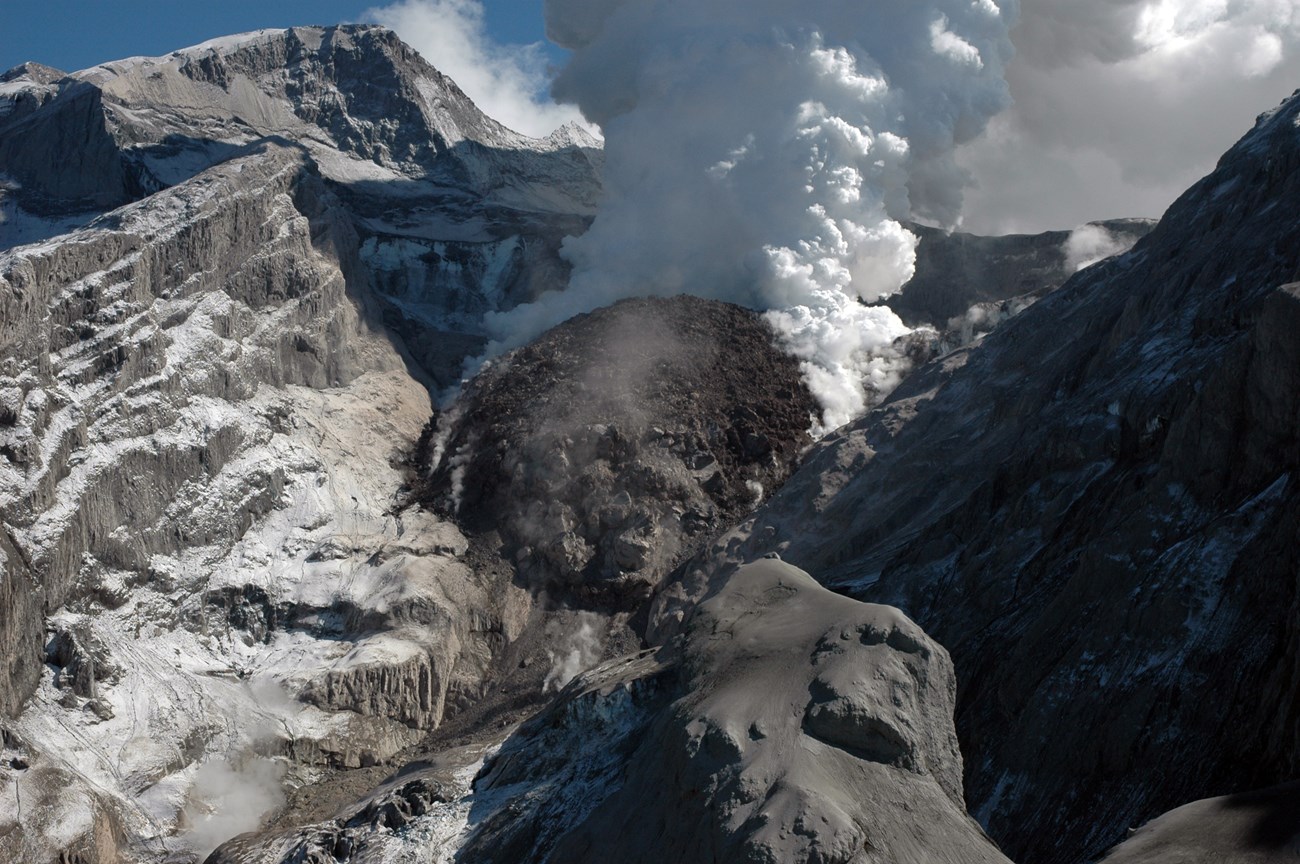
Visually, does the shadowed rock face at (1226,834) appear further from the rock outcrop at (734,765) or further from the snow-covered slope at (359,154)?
the snow-covered slope at (359,154)

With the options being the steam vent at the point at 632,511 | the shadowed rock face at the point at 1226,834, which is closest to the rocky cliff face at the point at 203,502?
the steam vent at the point at 632,511

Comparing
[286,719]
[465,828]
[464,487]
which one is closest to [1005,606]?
[465,828]

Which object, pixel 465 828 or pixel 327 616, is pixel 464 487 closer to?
pixel 327 616

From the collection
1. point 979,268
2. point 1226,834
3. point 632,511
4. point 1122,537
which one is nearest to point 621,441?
point 632,511

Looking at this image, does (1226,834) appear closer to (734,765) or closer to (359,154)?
(734,765)

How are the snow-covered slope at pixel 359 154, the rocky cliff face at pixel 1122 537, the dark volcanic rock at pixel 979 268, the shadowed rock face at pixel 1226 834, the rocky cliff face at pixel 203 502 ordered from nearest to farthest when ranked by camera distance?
the shadowed rock face at pixel 1226 834 < the rocky cliff face at pixel 1122 537 < the rocky cliff face at pixel 203 502 < the dark volcanic rock at pixel 979 268 < the snow-covered slope at pixel 359 154

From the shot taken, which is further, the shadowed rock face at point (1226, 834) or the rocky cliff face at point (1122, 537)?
the rocky cliff face at point (1122, 537)
